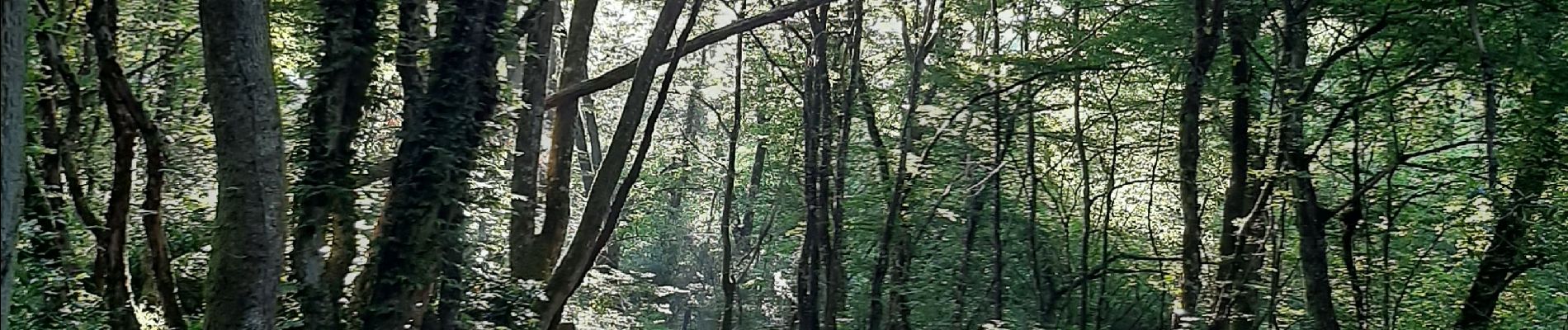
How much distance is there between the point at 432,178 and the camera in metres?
6.33

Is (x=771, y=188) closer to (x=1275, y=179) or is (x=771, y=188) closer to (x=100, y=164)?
(x=100, y=164)

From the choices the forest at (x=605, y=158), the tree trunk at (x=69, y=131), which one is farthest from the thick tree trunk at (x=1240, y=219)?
the tree trunk at (x=69, y=131)

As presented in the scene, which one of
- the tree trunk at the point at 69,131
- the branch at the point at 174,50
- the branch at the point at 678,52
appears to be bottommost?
Result: the tree trunk at the point at 69,131

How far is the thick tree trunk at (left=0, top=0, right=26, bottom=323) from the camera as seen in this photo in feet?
8.21

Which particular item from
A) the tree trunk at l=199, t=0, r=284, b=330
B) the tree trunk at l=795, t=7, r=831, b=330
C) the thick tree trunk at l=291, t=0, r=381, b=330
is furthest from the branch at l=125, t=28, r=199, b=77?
the tree trunk at l=795, t=7, r=831, b=330

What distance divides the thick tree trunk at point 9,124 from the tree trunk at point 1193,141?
611cm

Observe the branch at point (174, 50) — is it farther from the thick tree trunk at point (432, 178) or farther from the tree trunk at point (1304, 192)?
the tree trunk at point (1304, 192)

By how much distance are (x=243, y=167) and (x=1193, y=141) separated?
18.4 ft

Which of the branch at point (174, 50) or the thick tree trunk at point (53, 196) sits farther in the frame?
the branch at point (174, 50)

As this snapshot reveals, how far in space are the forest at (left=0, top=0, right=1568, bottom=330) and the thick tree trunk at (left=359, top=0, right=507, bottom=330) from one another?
16mm

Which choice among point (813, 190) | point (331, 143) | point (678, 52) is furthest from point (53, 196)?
point (813, 190)

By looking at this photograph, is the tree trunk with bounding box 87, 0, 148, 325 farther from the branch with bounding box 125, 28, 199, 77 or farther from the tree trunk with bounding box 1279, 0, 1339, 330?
the tree trunk with bounding box 1279, 0, 1339, 330

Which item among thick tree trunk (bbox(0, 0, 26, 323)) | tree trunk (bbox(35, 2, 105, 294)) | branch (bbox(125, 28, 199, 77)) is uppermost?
branch (bbox(125, 28, 199, 77))

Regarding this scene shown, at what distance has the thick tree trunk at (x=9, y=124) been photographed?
2.50 meters
